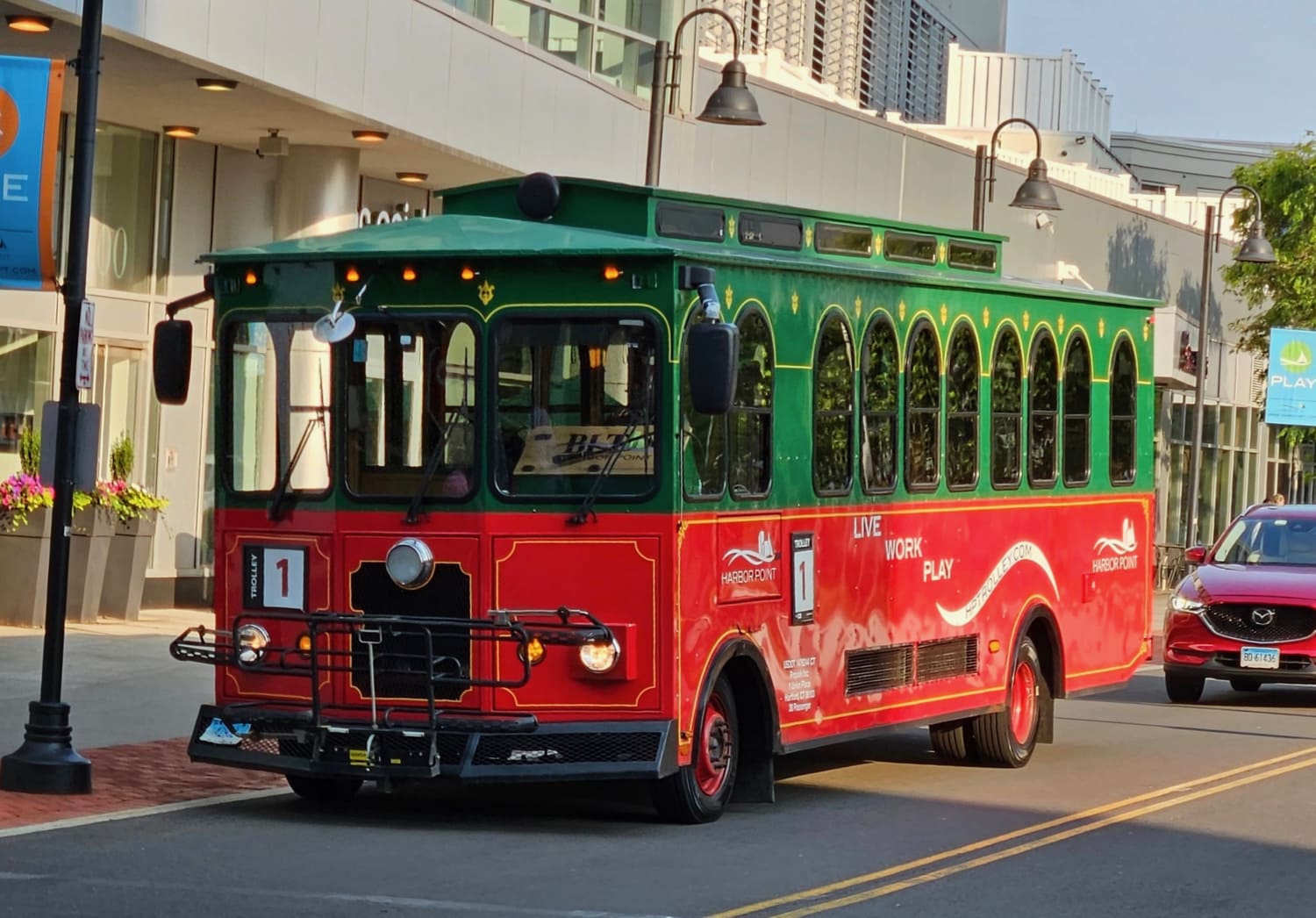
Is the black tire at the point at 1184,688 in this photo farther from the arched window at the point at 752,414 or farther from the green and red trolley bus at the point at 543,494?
the arched window at the point at 752,414

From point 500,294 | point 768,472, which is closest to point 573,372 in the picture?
point 500,294

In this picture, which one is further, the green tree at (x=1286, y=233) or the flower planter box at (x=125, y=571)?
the green tree at (x=1286, y=233)

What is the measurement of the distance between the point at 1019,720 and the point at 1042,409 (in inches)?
76.9

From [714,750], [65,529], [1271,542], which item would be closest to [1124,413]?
[1271,542]

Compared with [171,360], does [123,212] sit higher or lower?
higher

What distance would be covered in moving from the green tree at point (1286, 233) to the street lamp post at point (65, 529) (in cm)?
3617

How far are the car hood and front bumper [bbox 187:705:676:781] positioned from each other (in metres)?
10.4

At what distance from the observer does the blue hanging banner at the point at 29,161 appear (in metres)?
12.9

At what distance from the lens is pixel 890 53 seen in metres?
58.0

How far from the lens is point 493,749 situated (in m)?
11.3

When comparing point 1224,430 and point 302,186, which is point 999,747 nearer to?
point 302,186

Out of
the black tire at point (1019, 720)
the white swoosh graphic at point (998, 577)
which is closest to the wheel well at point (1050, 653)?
the black tire at point (1019, 720)

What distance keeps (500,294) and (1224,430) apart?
1828 inches

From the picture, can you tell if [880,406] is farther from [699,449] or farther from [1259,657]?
[1259,657]
